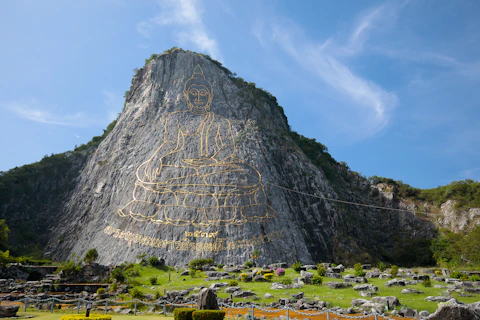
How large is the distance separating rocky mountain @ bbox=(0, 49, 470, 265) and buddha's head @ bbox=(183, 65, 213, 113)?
0.48 feet

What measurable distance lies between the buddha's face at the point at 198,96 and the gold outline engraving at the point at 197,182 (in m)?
1.89

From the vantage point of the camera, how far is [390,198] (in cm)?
4781

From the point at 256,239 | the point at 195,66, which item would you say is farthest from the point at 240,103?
the point at 256,239

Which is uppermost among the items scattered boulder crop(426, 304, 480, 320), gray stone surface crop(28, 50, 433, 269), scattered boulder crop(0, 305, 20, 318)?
gray stone surface crop(28, 50, 433, 269)

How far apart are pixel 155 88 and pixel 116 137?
8.11 metres

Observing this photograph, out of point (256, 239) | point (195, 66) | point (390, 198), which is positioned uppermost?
point (195, 66)

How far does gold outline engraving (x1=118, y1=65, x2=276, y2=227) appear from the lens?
31172mm

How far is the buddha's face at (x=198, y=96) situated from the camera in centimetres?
4153

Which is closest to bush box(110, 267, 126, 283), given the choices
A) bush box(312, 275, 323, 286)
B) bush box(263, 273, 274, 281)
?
bush box(263, 273, 274, 281)

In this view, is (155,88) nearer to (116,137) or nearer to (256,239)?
(116,137)

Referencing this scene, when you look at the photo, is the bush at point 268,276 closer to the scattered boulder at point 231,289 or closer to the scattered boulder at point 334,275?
the scattered boulder at point 231,289

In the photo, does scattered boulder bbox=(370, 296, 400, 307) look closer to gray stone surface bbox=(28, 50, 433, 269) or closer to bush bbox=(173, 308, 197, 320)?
bush bbox=(173, 308, 197, 320)

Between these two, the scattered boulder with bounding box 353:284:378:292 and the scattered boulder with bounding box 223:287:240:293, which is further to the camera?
the scattered boulder with bounding box 223:287:240:293

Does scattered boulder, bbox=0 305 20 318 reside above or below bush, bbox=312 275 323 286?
below
